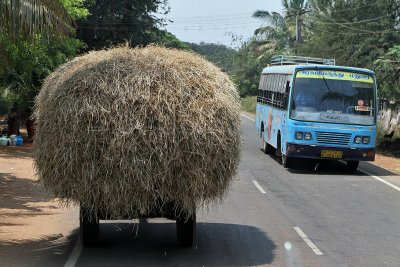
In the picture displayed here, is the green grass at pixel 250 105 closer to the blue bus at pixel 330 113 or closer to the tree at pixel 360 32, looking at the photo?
the tree at pixel 360 32

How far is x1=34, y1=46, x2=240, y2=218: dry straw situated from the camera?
7.05m

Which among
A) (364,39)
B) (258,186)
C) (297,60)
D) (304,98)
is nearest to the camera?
(258,186)

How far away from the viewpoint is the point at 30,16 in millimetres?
8469

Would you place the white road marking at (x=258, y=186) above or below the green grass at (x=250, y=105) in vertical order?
above

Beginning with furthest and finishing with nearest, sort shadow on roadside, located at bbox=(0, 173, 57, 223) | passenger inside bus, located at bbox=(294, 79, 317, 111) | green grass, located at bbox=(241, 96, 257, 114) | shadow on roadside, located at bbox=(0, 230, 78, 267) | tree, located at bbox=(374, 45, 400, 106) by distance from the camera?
green grass, located at bbox=(241, 96, 257, 114) → tree, located at bbox=(374, 45, 400, 106) → passenger inside bus, located at bbox=(294, 79, 317, 111) → shadow on roadside, located at bbox=(0, 173, 57, 223) → shadow on roadside, located at bbox=(0, 230, 78, 267)

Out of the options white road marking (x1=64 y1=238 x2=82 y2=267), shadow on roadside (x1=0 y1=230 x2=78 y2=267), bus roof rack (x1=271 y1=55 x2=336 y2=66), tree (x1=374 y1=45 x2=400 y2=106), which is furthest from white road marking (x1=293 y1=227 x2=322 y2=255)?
tree (x1=374 y1=45 x2=400 y2=106)

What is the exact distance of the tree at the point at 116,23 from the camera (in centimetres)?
3538

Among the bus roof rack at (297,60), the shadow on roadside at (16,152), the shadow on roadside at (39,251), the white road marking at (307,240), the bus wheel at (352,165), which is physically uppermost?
the bus roof rack at (297,60)

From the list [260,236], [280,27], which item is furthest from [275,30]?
[260,236]

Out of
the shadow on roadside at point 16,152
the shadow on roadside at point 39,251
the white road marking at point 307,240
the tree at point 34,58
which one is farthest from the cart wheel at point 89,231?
the shadow on roadside at point 16,152

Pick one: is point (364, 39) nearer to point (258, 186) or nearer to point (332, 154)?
point (332, 154)

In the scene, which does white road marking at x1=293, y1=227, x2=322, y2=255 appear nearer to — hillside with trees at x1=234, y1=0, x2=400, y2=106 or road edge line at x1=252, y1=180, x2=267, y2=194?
road edge line at x1=252, y1=180, x2=267, y2=194

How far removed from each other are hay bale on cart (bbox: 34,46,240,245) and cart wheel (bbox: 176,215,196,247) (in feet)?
0.76

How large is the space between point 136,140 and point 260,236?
121 inches
